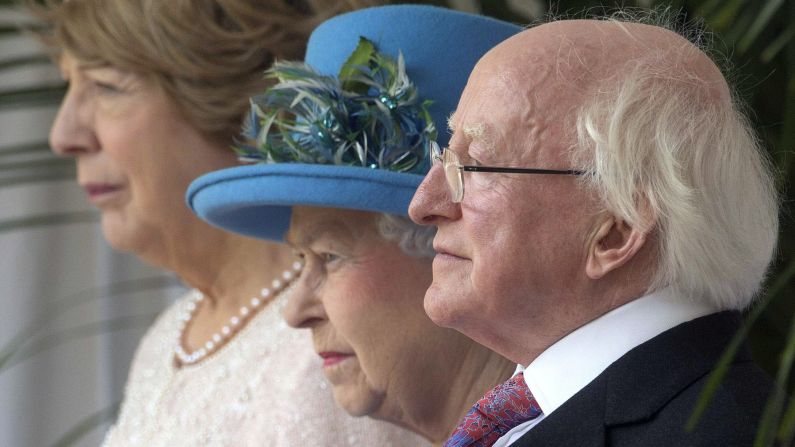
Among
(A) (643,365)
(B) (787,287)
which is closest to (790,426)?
(A) (643,365)

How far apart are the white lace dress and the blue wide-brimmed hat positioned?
40cm

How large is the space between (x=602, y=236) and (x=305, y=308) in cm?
69

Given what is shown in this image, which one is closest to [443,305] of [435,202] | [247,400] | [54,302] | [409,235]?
[435,202]

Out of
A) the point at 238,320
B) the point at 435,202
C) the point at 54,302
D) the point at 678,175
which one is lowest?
the point at 54,302

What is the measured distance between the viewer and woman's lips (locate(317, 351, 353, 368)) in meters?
1.98

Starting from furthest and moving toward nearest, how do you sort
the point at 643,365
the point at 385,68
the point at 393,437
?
the point at 393,437 < the point at 385,68 < the point at 643,365

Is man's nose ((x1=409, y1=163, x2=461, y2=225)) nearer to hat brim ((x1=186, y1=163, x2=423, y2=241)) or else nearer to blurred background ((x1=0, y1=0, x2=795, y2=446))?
hat brim ((x1=186, y1=163, x2=423, y2=241))

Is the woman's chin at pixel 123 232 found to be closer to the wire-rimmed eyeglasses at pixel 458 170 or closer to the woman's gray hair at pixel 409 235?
the woman's gray hair at pixel 409 235

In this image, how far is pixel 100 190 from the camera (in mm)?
2564

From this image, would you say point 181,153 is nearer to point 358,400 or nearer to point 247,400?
point 247,400

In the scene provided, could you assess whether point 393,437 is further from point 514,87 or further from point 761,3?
point 761,3

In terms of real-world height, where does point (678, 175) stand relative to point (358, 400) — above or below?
above

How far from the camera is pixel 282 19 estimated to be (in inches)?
95.7

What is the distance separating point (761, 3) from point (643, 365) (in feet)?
1.45
